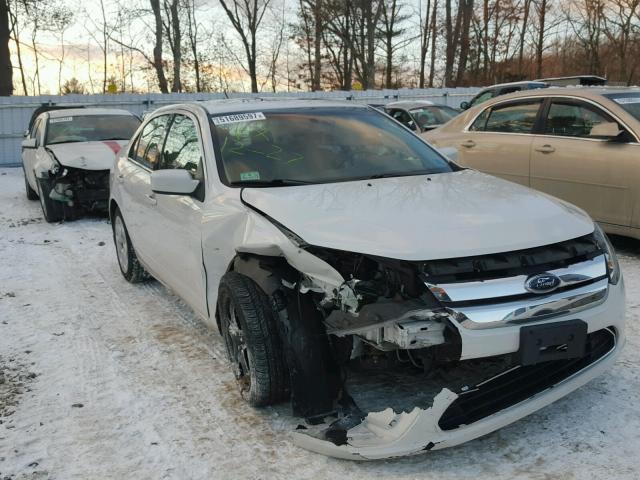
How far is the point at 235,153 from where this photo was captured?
3.83 m

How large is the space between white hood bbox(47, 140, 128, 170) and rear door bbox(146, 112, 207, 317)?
4596 millimetres

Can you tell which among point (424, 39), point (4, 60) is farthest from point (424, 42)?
point (4, 60)

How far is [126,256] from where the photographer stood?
5777 mm

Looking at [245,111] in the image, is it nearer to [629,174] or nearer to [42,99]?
[629,174]

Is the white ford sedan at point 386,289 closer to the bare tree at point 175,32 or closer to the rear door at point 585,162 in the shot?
the rear door at point 585,162

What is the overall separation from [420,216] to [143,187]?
2708 millimetres

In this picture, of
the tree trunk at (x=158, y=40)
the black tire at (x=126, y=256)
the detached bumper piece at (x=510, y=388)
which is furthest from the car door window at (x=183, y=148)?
the tree trunk at (x=158, y=40)

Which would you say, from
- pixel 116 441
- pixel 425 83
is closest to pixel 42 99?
pixel 116 441

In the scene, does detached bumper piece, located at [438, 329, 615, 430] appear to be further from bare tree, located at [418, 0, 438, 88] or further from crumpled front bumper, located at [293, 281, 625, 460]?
bare tree, located at [418, 0, 438, 88]

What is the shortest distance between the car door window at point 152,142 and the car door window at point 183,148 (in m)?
0.18

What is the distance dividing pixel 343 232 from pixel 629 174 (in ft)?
13.1

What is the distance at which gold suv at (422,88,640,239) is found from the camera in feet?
19.1

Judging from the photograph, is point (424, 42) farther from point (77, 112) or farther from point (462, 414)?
point (462, 414)

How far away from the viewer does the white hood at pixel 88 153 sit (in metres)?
8.91
